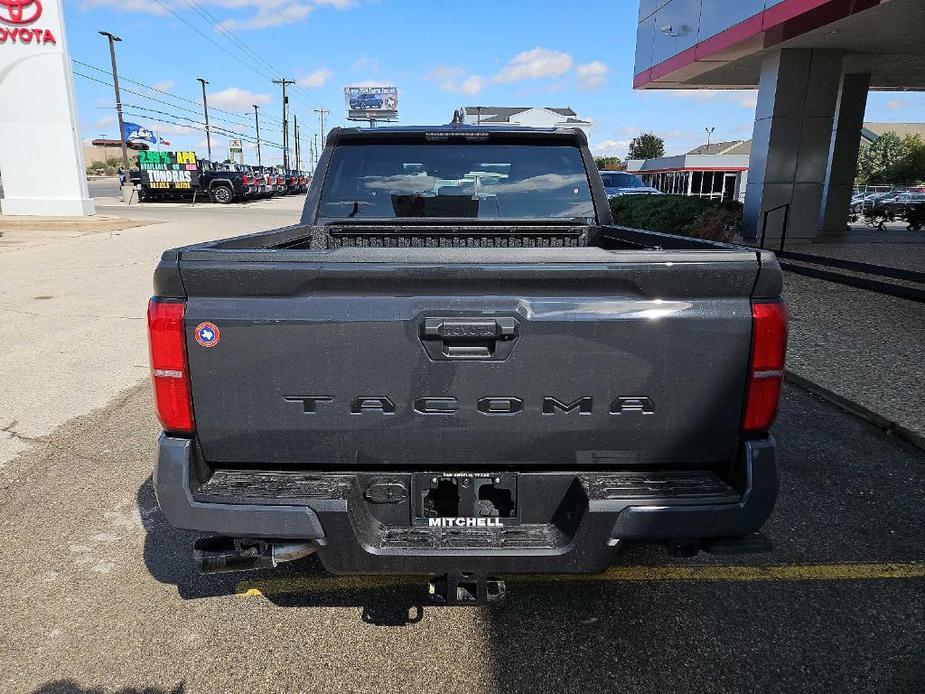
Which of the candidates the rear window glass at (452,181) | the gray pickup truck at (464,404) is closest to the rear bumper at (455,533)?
the gray pickup truck at (464,404)

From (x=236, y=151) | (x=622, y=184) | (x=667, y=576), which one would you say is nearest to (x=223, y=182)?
(x=622, y=184)

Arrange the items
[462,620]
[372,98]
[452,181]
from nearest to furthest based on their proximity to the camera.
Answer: [462,620] < [452,181] < [372,98]

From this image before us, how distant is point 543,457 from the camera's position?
2213 mm

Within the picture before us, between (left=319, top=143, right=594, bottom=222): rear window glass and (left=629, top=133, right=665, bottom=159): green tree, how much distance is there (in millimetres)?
124255

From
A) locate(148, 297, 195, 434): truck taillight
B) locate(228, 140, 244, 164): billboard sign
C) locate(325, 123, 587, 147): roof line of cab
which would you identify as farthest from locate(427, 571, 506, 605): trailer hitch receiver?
locate(228, 140, 244, 164): billboard sign

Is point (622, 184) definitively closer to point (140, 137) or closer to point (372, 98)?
point (140, 137)

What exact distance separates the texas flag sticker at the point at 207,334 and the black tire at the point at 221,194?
1508 inches

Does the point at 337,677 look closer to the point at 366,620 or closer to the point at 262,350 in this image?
the point at 366,620

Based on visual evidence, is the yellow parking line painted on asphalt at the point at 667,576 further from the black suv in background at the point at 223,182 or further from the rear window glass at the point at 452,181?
the black suv in background at the point at 223,182

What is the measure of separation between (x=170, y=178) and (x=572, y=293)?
1527 inches

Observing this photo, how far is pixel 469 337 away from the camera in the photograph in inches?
82.1

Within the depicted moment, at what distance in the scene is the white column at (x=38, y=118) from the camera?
22297mm

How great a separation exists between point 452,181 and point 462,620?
103 inches

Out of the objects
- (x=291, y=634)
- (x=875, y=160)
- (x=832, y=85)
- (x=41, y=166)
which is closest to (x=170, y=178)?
(x=41, y=166)
